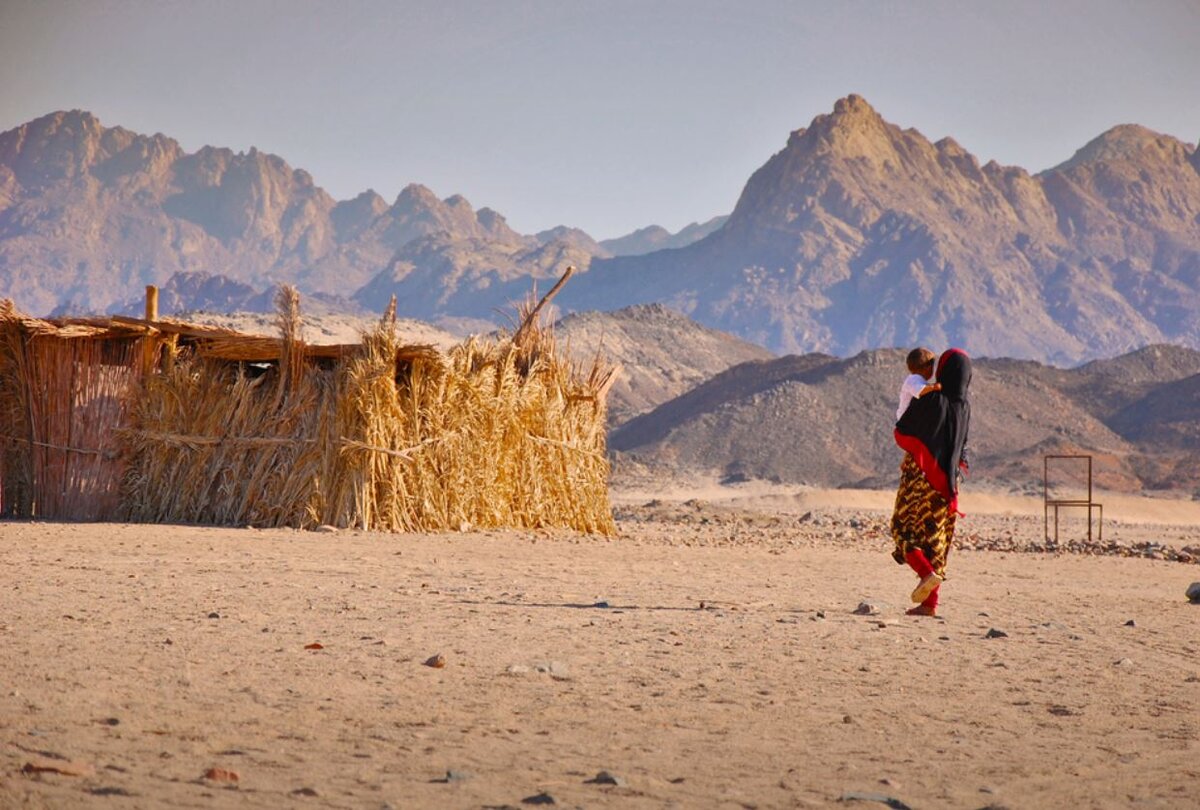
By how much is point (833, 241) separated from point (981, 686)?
163 metres

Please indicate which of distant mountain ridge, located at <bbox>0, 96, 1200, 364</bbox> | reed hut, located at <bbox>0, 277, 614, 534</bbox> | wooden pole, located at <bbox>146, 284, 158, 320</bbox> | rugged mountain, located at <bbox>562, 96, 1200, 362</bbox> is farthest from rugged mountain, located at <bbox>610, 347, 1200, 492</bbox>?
distant mountain ridge, located at <bbox>0, 96, 1200, 364</bbox>

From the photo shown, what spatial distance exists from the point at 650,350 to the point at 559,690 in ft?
226

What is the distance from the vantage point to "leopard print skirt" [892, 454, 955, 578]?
8742 millimetres

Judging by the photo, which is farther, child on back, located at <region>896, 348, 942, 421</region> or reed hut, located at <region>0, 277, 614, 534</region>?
reed hut, located at <region>0, 277, 614, 534</region>

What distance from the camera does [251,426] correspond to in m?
14.3

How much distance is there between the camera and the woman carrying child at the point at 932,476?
8.73 meters

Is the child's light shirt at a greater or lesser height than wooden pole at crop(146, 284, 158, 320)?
lesser

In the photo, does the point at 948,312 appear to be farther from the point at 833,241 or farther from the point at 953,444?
the point at 953,444

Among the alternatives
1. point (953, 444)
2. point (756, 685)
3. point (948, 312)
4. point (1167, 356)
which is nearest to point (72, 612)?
point (756, 685)

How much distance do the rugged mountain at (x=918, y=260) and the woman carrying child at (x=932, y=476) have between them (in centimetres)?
14960

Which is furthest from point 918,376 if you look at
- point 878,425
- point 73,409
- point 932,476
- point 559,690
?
point 878,425

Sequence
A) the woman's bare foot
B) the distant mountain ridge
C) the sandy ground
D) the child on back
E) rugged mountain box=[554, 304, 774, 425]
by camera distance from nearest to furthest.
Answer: the sandy ground, the woman's bare foot, the child on back, rugged mountain box=[554, 304, 774, 425], the distant mountain ridge

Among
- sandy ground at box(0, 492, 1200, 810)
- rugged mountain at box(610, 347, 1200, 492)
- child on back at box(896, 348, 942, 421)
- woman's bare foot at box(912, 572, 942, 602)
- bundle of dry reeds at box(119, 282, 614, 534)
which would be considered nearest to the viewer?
sandy ground at box(0, 492, 1200, 810)

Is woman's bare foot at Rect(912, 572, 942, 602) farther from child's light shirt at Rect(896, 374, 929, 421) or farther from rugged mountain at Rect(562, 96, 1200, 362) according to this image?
rugged mountain at Rect(562, 96, 1200, 362)
